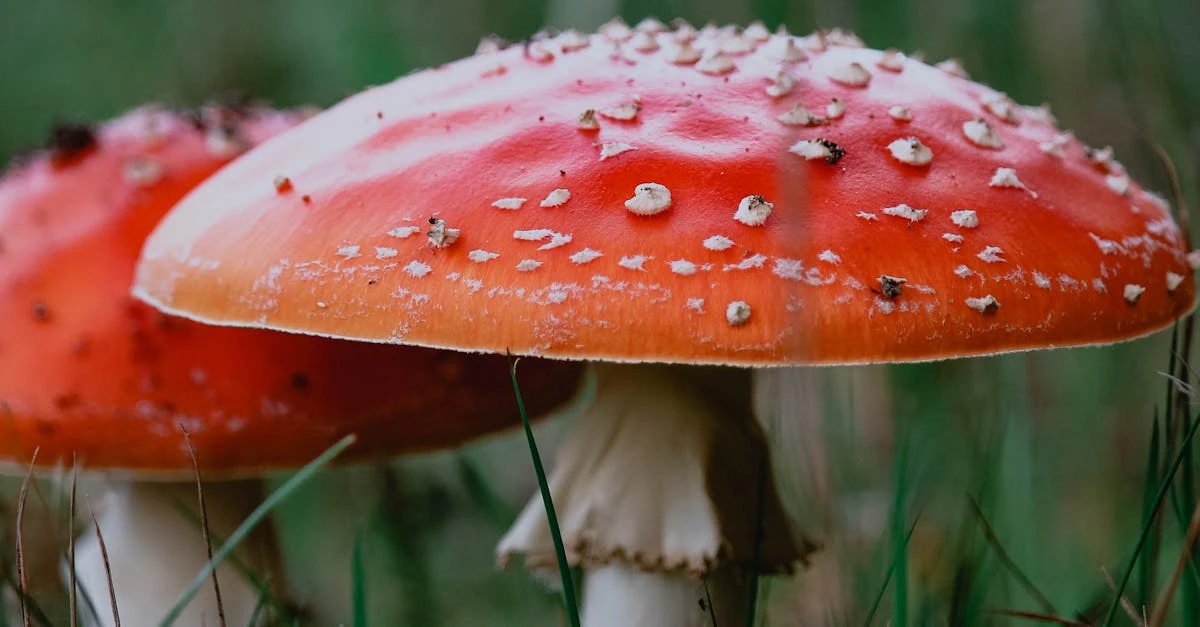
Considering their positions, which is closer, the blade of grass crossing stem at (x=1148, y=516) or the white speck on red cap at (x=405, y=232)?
the white speck on red cap at (x=405, y=232)

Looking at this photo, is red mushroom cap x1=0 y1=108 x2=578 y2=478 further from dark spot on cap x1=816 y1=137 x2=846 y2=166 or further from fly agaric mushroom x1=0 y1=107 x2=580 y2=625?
dark spot on cap x1=816 y1=137 x2=846 y2=166

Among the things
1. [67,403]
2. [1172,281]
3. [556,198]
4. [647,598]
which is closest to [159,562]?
[67,403]

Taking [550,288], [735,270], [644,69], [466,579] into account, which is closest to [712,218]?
[735,270]

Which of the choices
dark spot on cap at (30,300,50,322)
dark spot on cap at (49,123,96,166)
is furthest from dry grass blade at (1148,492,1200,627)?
dark spot on cap at (49,123,96,166)

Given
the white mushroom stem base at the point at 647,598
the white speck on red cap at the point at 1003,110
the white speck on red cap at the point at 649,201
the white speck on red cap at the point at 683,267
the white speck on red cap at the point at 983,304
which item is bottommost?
the white mushroom stem base at the point at 647,598

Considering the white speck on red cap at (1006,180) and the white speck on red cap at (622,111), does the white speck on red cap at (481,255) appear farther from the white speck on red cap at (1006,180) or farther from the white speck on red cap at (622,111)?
the white speck on red cap at (1006,180)

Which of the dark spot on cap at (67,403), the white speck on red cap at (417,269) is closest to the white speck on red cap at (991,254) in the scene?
the white speck on red cap at (417,269)
